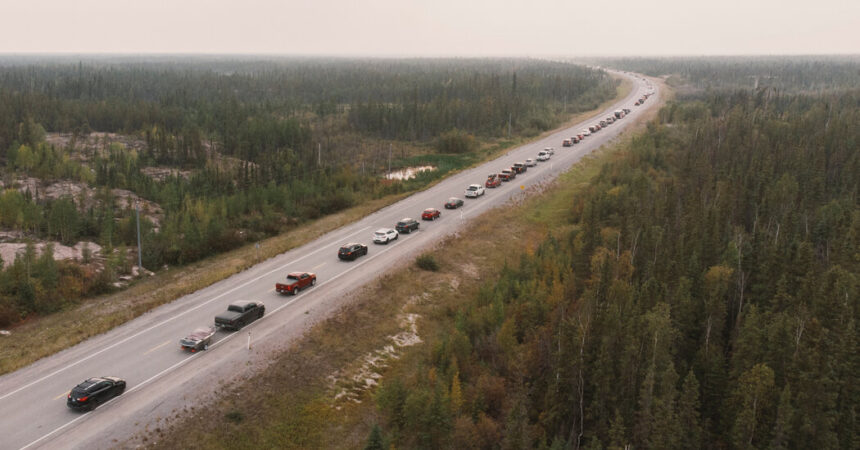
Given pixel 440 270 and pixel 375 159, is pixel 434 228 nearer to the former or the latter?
pixel 440 270

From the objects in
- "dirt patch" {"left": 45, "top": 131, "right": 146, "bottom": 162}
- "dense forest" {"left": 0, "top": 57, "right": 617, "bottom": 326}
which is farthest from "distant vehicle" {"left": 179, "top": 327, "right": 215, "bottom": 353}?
"dirt patch" {"left": 45, "top": 131, "right": 146, "bottom": 162}

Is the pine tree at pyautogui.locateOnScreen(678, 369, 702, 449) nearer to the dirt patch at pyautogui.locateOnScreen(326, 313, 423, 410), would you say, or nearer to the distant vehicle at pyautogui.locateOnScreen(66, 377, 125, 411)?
the dirt patch at pyautogui.locateOnScreen(326, 313, 423, 410)

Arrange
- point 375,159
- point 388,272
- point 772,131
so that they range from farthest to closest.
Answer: point 375,159 < point 772,131 < point 388,272

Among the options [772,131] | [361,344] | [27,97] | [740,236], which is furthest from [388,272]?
[27,97]

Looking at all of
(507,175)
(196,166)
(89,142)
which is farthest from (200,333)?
(89,142)

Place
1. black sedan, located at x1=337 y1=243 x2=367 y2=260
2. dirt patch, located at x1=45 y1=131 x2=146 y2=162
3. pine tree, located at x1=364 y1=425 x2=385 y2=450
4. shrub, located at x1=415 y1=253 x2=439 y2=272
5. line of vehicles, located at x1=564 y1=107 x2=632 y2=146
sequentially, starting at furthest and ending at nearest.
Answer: dirt patch, located at x1=45 y1=131 x2=146 y2=162, line of vehicles, located at x1=564 y1=107 x2=632 y2=146, shrub, located at x1=415 y1=253 x2=439 y2=272, black sedan, located at x1=337 y1=243 x2=367 y2=260, pine tree, located at x1=364 y1=425 x2=385 y2=450

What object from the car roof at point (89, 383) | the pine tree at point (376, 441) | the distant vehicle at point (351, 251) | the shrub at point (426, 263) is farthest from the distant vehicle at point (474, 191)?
the car roof at point (89, 383)

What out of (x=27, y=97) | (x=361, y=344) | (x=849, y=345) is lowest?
(x=361, y=344)
